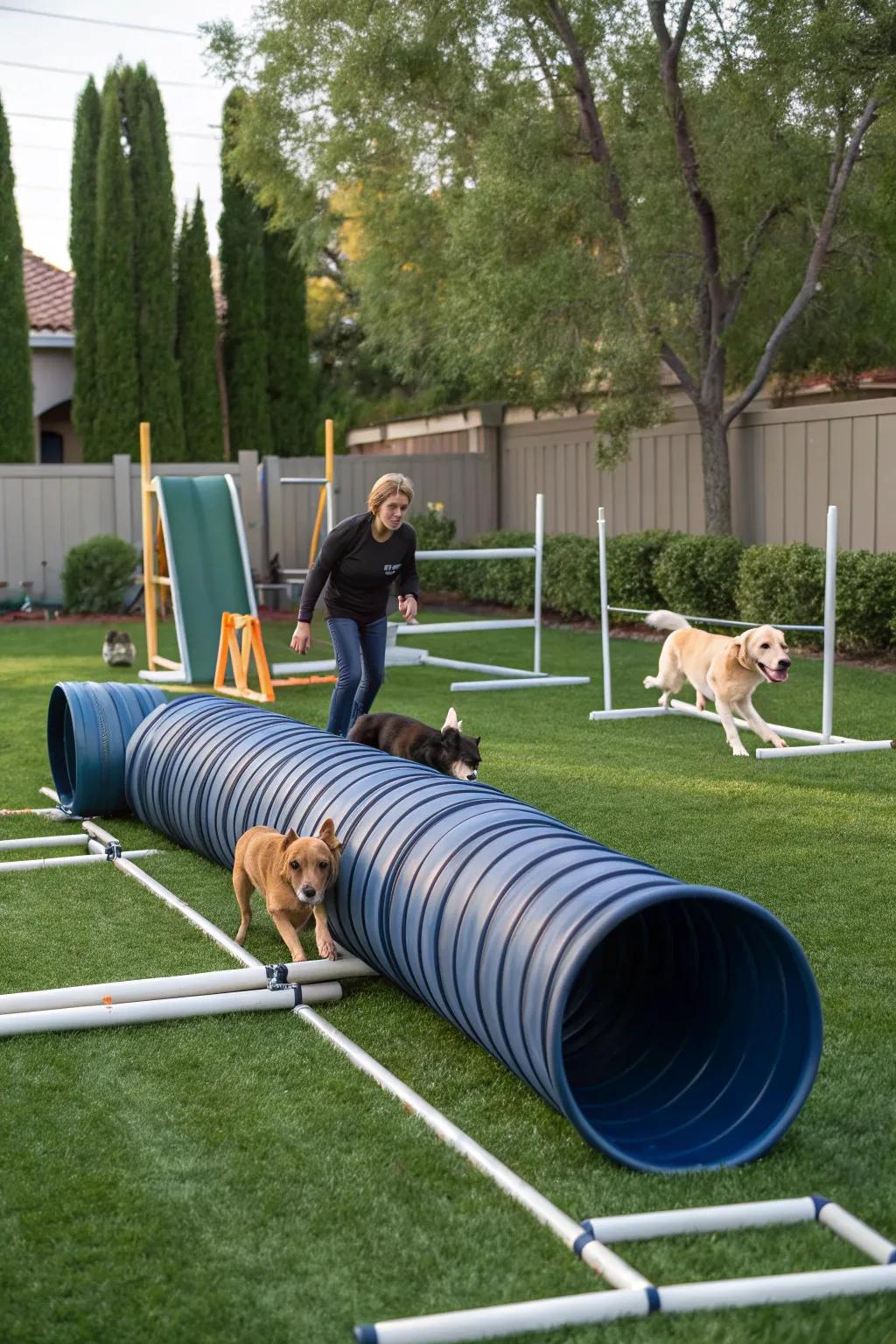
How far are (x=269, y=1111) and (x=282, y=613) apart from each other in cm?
1644

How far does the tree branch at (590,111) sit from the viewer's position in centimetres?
1595

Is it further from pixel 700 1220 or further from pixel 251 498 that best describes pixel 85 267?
pixel 700 1220

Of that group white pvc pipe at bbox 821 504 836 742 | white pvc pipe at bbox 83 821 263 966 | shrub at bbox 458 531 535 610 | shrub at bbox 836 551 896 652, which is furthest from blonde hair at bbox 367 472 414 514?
shrub at bbox 458 531 535 610

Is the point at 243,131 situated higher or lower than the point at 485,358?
higher

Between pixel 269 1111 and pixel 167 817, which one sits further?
pixel 167 817

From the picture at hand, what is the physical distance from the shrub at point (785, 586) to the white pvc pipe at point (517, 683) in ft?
7.43

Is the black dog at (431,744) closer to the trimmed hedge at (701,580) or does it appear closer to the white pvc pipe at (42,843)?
the white pvc pipe at (42,843)

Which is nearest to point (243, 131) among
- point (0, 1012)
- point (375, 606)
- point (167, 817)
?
point (375, 606)

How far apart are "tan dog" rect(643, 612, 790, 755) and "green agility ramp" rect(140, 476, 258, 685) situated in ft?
12.9

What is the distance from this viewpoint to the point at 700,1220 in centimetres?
293

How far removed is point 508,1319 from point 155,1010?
1.91m

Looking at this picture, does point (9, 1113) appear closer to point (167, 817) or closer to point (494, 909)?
point (494, 909)

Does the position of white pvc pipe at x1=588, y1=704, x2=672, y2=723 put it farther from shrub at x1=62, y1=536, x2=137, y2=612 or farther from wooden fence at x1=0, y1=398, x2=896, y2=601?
shrub at x1=62, y1=536, x2=137, y2=612

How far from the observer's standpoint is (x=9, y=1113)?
354cm
